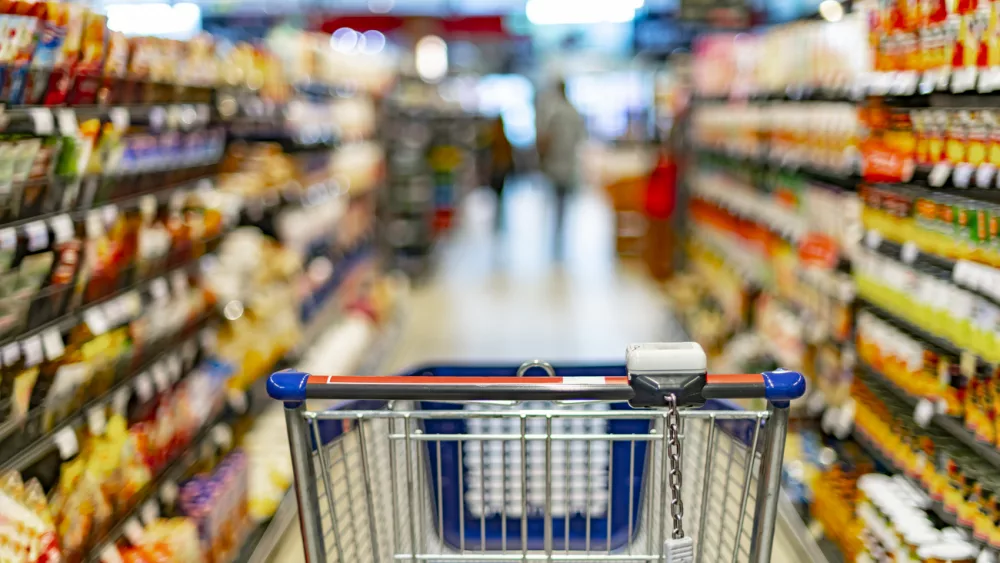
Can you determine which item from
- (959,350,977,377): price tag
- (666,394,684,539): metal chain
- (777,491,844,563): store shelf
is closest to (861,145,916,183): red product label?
(959,350,977,377): price tag

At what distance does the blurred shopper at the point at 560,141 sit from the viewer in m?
9.86

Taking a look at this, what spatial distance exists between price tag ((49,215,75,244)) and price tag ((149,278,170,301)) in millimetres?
602

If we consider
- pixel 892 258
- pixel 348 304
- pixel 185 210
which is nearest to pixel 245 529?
pixel 185 210

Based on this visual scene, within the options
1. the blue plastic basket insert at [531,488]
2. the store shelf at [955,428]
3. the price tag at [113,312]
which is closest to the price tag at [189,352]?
the price tag at [113,312]

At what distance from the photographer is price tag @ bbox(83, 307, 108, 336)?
248cm

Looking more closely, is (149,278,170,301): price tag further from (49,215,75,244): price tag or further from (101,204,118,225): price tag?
(49,215,75,244): price tag

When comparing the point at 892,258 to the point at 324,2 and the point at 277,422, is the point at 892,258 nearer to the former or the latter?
the point at 277,422

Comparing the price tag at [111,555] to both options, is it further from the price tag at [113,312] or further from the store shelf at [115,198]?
the store shelf at [115,198]

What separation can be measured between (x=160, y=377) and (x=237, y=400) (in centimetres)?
70

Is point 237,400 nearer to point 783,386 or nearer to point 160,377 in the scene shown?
point 160,377

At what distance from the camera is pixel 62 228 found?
2.32m

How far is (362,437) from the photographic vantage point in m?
1.75

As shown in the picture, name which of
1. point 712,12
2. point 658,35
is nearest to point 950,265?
point 712,12

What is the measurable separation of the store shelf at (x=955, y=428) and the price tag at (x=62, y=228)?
2.42m
